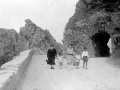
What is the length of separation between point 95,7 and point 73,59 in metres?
4.99

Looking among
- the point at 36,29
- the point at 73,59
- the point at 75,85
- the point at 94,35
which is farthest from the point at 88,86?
the point at 36,29

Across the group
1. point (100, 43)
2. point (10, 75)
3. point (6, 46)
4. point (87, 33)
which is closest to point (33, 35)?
point (87, 33)

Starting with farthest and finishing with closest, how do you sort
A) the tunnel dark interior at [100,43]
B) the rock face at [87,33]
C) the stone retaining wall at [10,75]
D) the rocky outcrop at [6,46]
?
the tunnel dark interior at [100,43] < the rock face at [87,33] < the rocky outcrop at [6,46] < the stone retaining wall at [10,75]

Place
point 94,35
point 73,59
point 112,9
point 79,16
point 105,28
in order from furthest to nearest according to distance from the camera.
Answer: point 79,16, point 94,35, point 105,28, point 112,9, point 73,59

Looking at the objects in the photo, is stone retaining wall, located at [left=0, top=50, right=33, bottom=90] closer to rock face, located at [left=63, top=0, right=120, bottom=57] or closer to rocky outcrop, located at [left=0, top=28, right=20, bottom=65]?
rocky outcrop, located at [left=0, top=28, right=20, bottom=65]

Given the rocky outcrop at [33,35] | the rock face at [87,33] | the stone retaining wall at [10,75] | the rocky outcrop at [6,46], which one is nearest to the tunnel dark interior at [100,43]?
the rock face at [87,33]

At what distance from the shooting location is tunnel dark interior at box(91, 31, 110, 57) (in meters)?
24.6

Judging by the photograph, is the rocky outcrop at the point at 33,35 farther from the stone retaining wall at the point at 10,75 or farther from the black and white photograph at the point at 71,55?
the stone retaining wall at the point at 10,75

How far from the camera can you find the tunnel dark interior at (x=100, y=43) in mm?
24625

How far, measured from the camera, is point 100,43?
27344 mm

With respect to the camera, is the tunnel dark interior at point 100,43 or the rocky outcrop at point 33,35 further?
the rocky outcrop at point 33,35

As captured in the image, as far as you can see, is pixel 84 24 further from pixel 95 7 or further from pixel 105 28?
pixel 95 7

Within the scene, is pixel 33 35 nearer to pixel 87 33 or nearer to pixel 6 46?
pixel 87 33

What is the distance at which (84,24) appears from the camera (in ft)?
78.4
